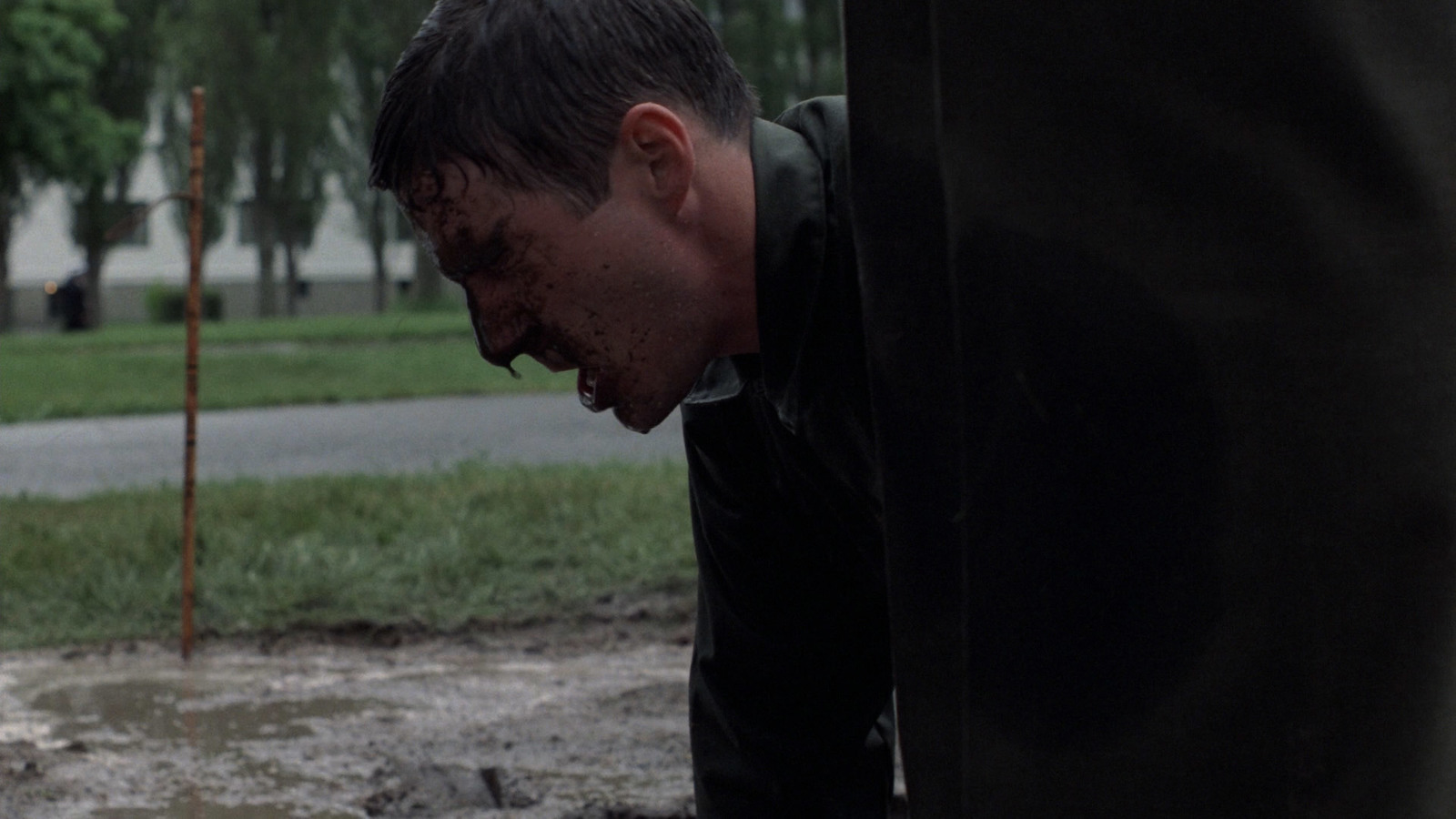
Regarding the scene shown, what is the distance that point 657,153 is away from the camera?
1.44m

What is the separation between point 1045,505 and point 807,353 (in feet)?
1.99

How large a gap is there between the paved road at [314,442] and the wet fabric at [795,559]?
5.63 meters

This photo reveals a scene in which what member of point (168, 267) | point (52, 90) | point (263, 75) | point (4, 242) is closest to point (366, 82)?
point (263, 75)

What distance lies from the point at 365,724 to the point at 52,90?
1907 centimetres

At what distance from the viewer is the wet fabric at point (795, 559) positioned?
1577 millimetres

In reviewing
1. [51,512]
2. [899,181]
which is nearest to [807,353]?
[899,181]

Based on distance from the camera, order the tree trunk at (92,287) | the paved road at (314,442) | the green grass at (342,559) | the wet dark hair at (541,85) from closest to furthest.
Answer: the wet dark hair at (541,85)
the green grass at (342,559)
the paved road at (314,442)
the tree trunk at (92,287)

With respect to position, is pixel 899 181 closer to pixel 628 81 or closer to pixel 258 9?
pixel 628 81

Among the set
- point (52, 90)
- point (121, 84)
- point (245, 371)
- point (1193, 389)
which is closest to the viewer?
point (1193, 389)

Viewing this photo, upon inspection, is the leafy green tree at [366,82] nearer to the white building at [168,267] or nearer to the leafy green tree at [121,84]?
the leafy green tree at [121,84]

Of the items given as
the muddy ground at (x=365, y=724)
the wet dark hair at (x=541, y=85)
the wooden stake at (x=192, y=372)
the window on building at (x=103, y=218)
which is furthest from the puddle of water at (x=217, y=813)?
the window on building at (x=103, y=218)

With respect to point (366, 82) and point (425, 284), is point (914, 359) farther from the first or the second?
point (425, 284)

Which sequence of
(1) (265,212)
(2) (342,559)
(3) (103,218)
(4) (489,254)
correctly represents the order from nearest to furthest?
(4) (489,254), (2) (342,559), (1) (265,212), (3) (103,218)

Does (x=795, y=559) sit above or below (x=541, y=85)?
below
